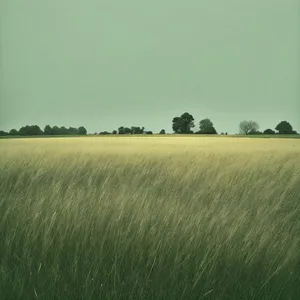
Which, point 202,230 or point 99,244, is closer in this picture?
point 99,244

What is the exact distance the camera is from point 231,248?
196cm

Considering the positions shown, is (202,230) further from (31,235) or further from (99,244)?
(31,235)

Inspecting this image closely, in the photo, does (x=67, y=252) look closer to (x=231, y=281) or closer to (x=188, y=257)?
(x=188, y=257)

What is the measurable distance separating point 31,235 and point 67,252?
0.35 m

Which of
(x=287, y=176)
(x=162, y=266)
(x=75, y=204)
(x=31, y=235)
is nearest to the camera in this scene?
(x=162, y=266)

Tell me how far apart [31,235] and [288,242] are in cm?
167

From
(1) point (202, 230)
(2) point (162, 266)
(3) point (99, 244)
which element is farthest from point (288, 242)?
(3) point (99, 244)

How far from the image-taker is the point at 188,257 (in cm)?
181

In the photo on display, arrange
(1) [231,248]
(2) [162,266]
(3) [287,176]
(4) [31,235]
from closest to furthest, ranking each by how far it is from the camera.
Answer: (2) [162,266], (1) [231,248], (4) [31,235], (3) [287,176]

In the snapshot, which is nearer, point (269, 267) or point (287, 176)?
point (269, 267)

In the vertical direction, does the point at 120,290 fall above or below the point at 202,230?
below

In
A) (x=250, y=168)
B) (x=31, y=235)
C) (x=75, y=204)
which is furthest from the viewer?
(x=250, y=168)

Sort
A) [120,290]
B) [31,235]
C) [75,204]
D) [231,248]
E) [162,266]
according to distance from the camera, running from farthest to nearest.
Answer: [75,204] < [31,235] < [231,248] < [162,266] < [120,290]

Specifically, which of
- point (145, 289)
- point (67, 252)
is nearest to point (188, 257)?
point (145, 289)
